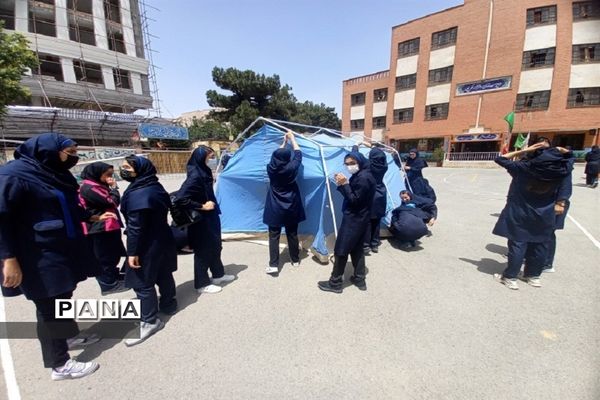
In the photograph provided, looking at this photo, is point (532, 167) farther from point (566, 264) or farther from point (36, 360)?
point (36, 360)

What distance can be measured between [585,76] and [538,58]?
344cm

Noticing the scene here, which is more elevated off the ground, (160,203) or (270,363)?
(160,203)

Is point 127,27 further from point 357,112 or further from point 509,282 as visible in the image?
point 509,282

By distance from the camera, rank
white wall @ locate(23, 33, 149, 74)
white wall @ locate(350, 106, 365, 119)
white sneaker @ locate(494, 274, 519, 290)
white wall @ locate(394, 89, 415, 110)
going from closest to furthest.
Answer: white sneaker @ locate(494, 274, 519, 290) → white wall @ locate(23, 33, 149, 74) → white wall @ locate(394, 89, 415, 110) → white wall @ locate(350, 106, 365, 119)

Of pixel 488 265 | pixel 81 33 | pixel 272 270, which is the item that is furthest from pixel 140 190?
pixel 81 33

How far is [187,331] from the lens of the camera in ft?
9.18

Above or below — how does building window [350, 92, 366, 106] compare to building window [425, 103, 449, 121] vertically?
above

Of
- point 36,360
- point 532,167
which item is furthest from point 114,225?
point 532,167

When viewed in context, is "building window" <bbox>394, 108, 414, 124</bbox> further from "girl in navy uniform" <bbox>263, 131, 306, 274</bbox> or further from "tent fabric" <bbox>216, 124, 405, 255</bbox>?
"girl in navy uniform" <bbox>263, 131, 306, 274</bbox>

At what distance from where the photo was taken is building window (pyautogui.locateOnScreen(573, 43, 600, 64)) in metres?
20.2

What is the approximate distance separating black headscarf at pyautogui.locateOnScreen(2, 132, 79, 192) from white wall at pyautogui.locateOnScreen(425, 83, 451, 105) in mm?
30050

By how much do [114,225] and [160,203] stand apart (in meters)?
1.27

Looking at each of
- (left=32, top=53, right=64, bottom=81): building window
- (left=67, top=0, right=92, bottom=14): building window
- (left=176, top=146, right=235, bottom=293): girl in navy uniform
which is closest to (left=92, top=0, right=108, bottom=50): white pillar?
(left=67, top=0, right=92, bottom=14): building window

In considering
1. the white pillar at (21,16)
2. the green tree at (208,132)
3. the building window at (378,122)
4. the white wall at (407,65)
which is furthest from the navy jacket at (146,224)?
the building window at (378,122)
